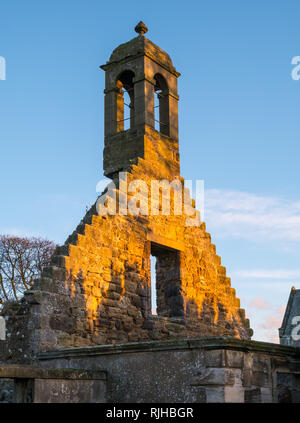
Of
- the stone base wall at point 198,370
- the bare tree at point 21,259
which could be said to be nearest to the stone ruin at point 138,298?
the stone base wall at point 198,370

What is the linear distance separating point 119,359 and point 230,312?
6.62 meters

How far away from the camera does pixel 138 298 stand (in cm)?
1061

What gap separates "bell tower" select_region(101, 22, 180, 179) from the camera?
12.2 meters

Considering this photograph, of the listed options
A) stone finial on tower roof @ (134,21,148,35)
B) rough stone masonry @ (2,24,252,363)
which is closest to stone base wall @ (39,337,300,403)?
rough stone masonry @ (2,24,252,363)

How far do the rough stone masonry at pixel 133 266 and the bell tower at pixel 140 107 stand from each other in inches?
1.0

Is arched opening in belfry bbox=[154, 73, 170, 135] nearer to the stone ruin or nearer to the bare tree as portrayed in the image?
the stone ruin

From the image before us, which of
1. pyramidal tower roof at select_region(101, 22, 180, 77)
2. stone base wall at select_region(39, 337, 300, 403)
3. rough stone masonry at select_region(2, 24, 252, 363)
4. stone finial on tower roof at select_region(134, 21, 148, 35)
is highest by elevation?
stone finial on tower roof at select_region(134, 21, 148, 35)

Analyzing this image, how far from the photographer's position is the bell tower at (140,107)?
12.2 meters

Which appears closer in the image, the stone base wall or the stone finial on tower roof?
the stone base wall

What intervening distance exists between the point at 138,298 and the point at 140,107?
14.6 feet

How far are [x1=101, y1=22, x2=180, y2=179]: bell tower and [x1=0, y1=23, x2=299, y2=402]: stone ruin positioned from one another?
28mm

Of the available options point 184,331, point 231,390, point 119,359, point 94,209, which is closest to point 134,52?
point 94,209

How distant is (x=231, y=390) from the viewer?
6152mm
